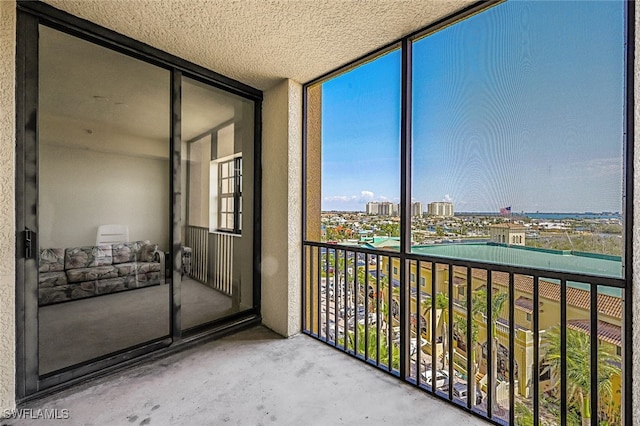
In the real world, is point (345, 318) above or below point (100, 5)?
below

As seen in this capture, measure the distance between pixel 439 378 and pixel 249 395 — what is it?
123 cm

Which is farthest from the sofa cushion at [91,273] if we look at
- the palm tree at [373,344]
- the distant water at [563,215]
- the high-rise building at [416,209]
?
the distant water at [563,215]

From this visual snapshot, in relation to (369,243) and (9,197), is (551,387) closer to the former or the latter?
(369,243)

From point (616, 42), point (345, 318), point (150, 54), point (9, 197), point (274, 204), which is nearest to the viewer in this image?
point (616, 42)

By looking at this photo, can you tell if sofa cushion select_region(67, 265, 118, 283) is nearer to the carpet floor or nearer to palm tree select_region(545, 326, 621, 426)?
the carpet floor

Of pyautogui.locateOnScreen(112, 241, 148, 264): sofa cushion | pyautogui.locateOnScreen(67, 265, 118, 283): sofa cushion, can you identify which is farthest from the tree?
pyautogui.locateOnScreen(67, 265, 118, 283): sofa cushion

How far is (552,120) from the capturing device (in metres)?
1.58

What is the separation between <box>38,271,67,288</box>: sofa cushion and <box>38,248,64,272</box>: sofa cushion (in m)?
0.03

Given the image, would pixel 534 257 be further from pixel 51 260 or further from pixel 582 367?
pixel 51 260


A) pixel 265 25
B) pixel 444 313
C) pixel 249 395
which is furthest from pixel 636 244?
pixel 265 25

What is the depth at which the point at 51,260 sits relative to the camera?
1986mm

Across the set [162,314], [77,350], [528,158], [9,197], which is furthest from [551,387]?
[9,197]

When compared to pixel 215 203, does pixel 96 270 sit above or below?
below

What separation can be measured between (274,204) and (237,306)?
105cm
